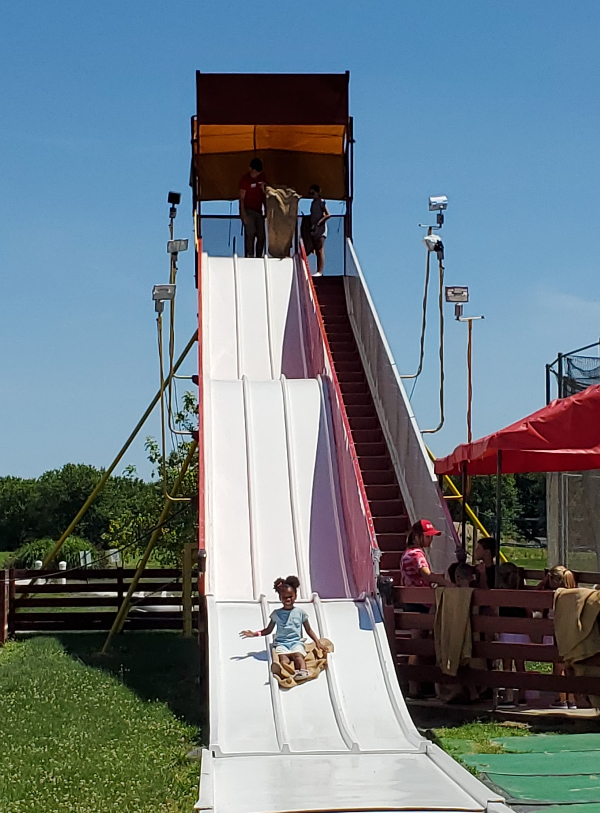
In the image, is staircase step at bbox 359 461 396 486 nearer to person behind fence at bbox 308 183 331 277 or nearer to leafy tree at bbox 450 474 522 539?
person behind fence at bbox 308 183 331 277

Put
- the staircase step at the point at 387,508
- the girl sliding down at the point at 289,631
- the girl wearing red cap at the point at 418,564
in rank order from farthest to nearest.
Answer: the staircase step at the point at 387,508 < the girl wearing red cap at the point at 418,564 < the girl sliding down at the point at 289,631

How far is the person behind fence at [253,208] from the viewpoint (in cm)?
2098

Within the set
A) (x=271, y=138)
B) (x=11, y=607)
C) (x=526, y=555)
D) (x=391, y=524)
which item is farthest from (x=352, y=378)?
(x=526, y=555)

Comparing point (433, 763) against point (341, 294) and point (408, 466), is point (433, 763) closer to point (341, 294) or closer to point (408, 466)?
point (408, 466)

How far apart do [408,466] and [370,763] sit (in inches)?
252

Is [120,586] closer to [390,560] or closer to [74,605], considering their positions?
[74,605]

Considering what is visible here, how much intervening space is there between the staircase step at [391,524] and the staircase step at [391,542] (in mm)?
178

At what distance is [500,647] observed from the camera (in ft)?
35.1

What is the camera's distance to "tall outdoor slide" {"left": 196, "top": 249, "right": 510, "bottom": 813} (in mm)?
7996

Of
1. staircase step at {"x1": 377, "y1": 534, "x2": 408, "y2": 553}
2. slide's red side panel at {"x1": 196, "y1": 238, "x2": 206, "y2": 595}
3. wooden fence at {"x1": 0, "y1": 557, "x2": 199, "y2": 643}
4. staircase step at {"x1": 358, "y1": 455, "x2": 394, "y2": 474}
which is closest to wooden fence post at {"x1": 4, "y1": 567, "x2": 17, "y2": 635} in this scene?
wooden fence at {"x1": 0, "y1": 557, "x2": 199, "y2": 643}

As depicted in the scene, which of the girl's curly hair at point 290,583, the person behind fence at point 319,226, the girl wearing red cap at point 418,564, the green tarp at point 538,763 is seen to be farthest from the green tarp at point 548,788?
the person behind fence at point 319,226

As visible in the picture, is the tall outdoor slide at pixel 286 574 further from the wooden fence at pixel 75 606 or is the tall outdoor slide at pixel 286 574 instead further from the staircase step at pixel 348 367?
the wooden fence at pixel 75 606

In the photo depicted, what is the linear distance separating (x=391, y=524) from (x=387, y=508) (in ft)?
1.19

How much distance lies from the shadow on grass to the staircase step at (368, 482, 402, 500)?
3037mm
